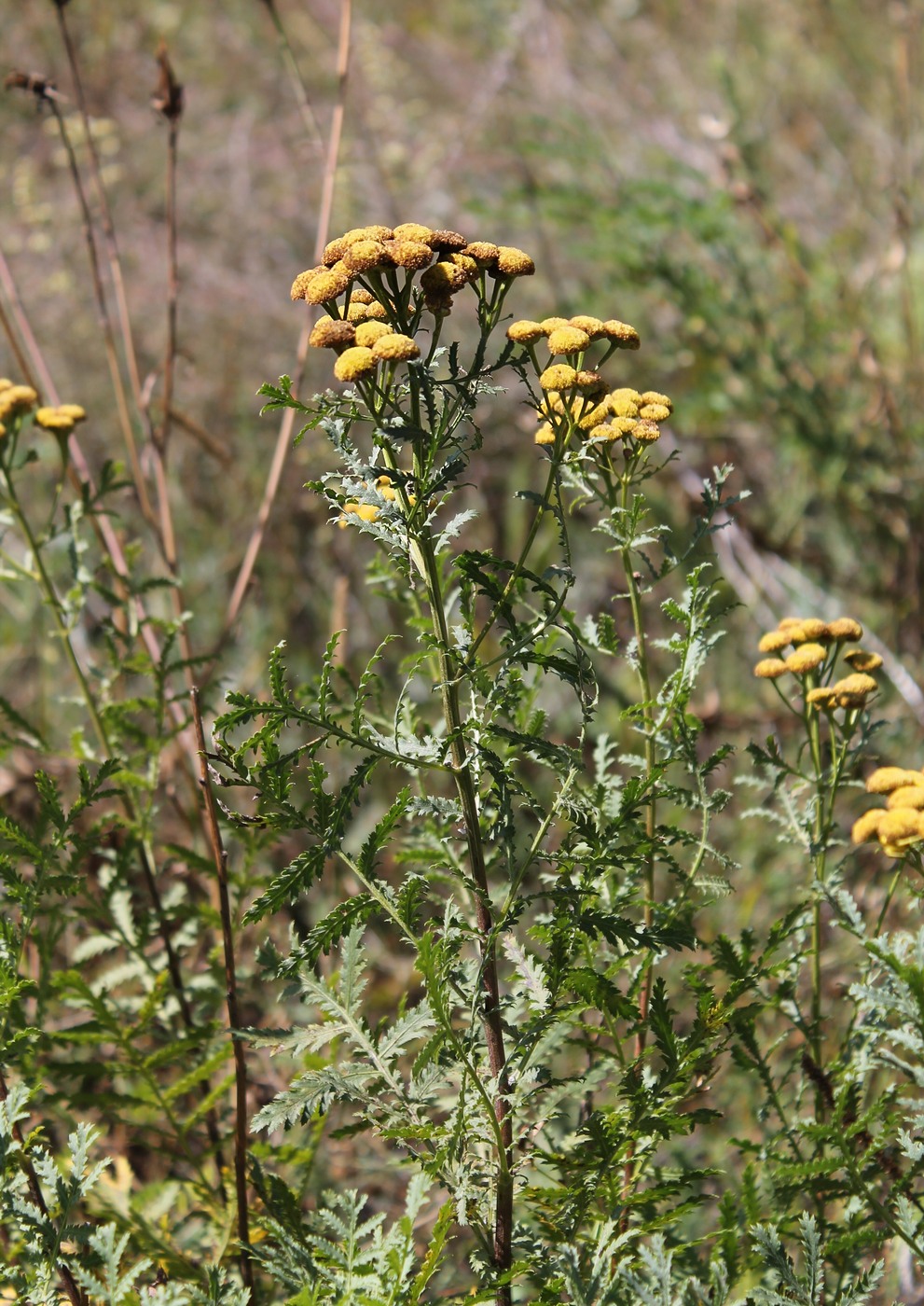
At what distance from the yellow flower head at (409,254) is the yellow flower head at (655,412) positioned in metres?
0.37

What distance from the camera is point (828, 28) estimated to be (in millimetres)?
4863

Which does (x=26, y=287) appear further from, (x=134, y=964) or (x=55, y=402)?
(x=134, y=964)

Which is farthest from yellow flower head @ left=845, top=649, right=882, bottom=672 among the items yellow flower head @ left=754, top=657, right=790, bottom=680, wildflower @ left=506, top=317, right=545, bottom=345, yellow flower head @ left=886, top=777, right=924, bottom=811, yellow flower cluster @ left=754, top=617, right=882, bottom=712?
wildflower @ left=506, top=317, right=545, bottom=345

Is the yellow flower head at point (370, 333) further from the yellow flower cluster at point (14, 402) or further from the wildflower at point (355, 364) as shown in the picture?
the yellow flower cluster at point (14, 402)

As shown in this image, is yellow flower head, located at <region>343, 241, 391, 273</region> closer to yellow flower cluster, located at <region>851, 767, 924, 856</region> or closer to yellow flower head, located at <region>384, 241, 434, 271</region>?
yellow flower head, located at <region>384, 241, 434, 271</region>

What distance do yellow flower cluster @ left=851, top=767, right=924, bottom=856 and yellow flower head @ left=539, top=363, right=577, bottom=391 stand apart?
0.60 metres

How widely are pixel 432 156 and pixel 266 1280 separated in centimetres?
399

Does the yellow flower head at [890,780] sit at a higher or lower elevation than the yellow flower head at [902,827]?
higher

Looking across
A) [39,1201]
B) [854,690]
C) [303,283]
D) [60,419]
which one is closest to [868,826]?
[854,690]

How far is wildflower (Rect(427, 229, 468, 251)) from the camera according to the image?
116cm

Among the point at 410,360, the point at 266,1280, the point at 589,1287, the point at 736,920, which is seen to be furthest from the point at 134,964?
the point at 736,920

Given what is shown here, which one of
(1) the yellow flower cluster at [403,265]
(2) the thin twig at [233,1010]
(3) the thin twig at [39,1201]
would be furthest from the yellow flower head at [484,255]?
(3) the thin twig at [39,1201]

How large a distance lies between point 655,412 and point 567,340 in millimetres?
202

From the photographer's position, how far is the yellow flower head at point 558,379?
1.21m
